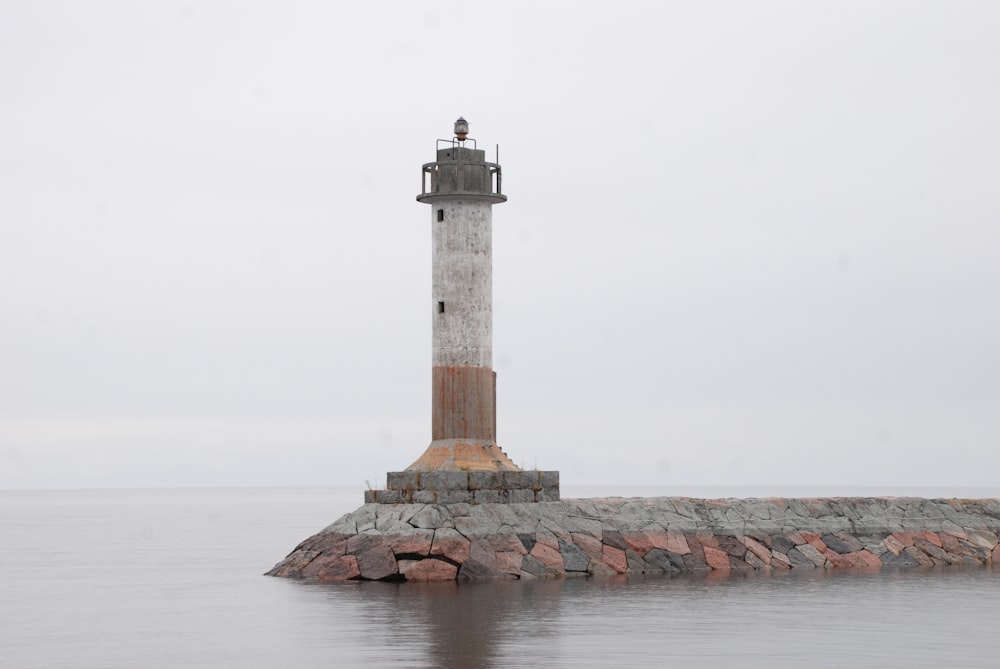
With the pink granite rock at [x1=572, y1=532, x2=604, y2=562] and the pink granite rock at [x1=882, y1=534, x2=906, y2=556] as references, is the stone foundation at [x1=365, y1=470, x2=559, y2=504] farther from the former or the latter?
the pink granite rock at [x1=882, y1=534, x2=906, y2=556]

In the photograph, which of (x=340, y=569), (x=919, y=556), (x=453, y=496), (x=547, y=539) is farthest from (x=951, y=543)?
(x=340, y=569)

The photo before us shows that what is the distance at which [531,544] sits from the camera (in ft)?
106

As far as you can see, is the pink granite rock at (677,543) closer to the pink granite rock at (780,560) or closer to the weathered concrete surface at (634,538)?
the weathered concrete surface at (634,538)

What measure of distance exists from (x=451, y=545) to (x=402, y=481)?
8.22 ft

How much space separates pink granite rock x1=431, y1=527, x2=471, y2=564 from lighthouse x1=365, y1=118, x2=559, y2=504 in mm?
2299

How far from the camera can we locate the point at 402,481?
33531 millimetres

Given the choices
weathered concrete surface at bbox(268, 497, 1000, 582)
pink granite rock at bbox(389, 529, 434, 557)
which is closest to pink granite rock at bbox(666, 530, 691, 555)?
weathered concrete surface at bbox(268, 497, 1000, 582)

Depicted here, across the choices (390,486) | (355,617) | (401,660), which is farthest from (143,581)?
(401,660)

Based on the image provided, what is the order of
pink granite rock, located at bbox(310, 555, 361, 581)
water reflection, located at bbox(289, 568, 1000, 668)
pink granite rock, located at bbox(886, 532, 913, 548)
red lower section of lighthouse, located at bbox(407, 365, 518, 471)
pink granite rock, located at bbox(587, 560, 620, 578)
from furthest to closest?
pink granite rock, located at bbox(886, 532, 913, 548) → red lower section of lighthouse, located at bbox(407, 365, 518, 471) → pink granite rock, located at bbox(587, 560, 620, 578) → pink granite rock, located at bbox(310, 555, 361, 581) → water reflection, located at bbox(289, 568, 1000, 668)

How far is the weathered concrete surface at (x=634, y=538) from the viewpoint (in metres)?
31.7

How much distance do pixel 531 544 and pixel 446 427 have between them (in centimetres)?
371

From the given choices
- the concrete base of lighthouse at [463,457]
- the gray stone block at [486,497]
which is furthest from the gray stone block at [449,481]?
the concrete base of lighthouse at [463,457]

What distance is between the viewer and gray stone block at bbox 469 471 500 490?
33.1 m

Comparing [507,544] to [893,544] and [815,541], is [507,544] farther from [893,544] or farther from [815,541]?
[893,544]
